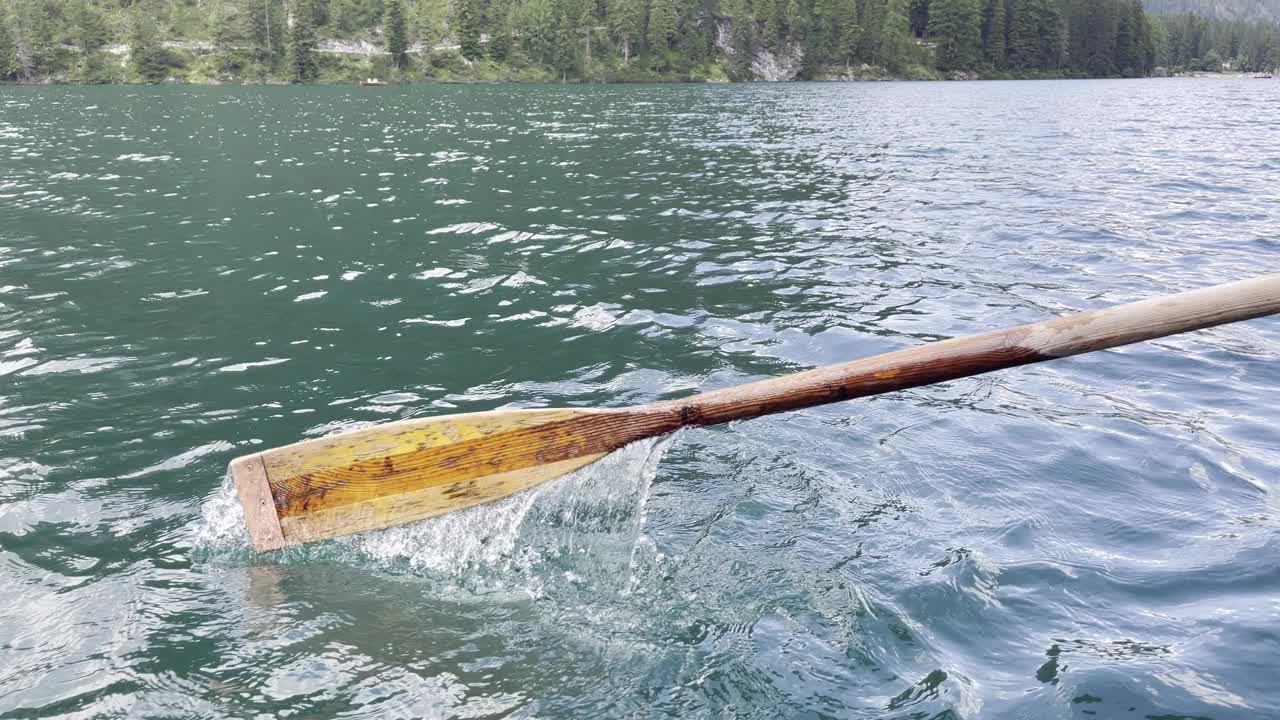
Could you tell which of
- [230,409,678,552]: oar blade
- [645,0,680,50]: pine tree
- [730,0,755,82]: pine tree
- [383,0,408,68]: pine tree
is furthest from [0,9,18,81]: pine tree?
[230,409,678,552]: oar blade

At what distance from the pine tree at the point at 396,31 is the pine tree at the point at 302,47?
31.3ft

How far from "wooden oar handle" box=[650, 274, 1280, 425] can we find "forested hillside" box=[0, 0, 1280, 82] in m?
114

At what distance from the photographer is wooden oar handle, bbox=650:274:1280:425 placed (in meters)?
4.46

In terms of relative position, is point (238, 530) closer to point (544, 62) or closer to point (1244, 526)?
point (1244, 526)

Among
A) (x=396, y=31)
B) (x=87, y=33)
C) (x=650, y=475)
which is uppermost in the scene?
(x=396, y=31)

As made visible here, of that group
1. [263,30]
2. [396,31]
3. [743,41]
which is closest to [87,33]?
[263,30]

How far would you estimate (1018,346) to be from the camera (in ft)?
15.3

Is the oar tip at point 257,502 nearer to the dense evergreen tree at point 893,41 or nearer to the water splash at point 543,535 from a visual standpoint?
the water splash at point 543,535

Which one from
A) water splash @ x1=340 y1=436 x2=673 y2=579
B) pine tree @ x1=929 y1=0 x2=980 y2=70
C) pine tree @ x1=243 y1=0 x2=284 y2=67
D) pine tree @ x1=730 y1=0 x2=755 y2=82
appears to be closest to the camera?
water splash @ x1=340 y1=436 x2=673 y2=579

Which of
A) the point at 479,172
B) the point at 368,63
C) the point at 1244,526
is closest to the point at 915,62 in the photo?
the point at 368,63

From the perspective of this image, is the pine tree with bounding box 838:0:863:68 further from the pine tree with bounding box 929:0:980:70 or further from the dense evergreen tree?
the pine tree with bounding box 929:0:980:70

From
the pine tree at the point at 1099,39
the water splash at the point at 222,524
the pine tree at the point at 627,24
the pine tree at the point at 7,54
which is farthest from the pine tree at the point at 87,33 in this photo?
the pine tree at the point at 1099,39

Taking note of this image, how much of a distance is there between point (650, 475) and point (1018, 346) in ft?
8.36

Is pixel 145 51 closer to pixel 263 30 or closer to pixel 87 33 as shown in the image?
pixel 87 33
